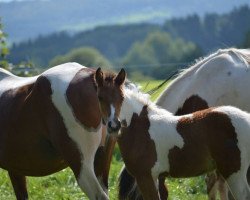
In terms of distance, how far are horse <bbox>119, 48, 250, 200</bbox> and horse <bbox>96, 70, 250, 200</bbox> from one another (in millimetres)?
1045

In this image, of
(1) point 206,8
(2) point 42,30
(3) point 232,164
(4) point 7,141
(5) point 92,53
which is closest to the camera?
(3) point 232,164

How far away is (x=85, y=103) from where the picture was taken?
7.02 meters

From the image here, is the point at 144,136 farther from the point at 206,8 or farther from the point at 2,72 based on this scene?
the point at 206,8

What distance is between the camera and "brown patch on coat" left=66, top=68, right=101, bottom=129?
7.01m

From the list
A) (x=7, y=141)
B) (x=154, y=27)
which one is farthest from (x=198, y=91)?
(x=154, y=27)

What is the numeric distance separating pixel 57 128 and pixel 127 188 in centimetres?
117

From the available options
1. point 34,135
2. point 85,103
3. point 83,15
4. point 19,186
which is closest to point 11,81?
point 34,135

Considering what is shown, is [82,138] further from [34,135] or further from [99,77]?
[99,77]

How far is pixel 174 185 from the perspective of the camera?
981 centimetres

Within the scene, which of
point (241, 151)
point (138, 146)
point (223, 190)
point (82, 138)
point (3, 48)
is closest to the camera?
point (241, 151)

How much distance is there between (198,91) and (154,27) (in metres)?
111

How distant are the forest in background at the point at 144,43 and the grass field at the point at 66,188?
33.0m

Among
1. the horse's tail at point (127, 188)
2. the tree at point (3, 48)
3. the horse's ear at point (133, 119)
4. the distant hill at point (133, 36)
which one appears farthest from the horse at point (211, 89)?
the distant hill at point (133, 36)

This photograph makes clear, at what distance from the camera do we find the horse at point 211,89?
7945 mm
